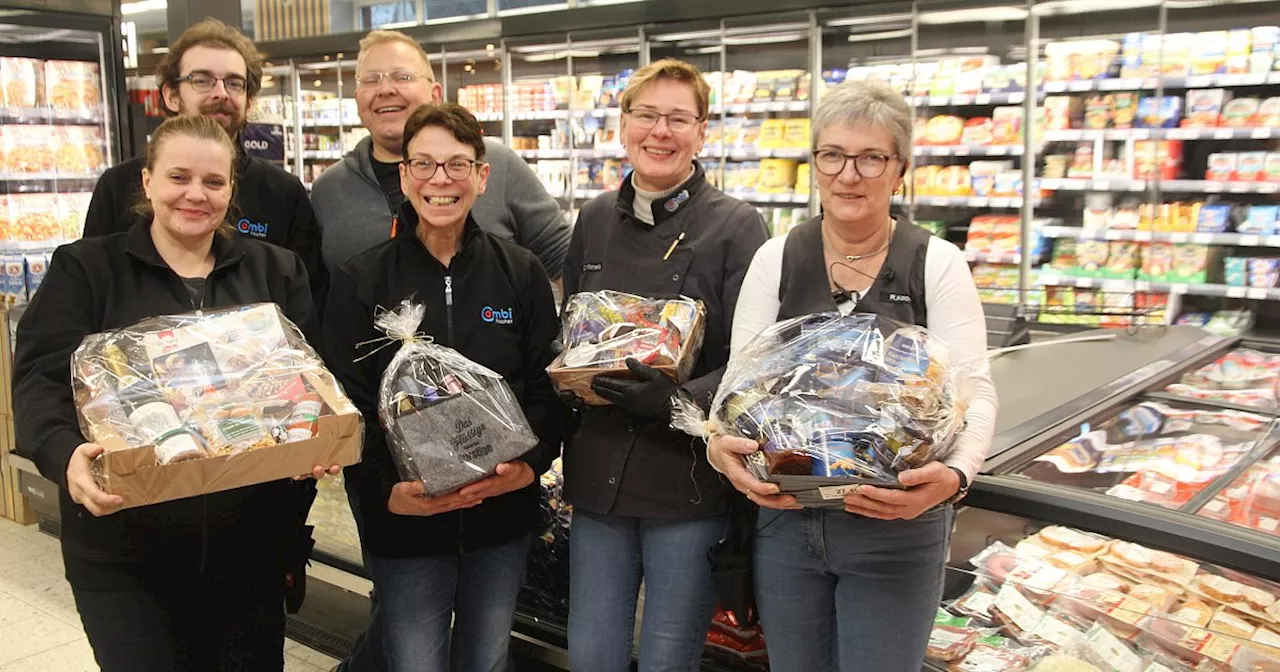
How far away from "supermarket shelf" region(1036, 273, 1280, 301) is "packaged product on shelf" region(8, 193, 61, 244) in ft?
19.2

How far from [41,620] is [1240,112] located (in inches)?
246

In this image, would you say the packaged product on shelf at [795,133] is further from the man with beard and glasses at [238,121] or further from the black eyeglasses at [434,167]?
the black eyeglasses at [434,167]

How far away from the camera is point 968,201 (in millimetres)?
6324

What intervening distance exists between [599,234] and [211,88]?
1.09 m

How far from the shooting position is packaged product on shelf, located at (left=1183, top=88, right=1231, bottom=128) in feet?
18.0

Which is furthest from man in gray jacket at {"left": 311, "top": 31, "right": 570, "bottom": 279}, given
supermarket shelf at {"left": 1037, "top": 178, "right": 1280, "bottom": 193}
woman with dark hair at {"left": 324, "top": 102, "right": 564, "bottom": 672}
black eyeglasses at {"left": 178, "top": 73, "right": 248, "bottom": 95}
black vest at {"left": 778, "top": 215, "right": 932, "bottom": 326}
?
supermarket shelf at {"left": 1037, "top": 178, "right": 1280, "bottom": 193}

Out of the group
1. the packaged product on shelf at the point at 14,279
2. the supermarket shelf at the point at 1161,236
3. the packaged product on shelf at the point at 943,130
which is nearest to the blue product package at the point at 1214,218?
the supermarket shelf at the point at 1161,236

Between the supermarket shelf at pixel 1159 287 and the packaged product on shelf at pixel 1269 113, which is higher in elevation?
the packaged product on shelf at pixel 1269 113

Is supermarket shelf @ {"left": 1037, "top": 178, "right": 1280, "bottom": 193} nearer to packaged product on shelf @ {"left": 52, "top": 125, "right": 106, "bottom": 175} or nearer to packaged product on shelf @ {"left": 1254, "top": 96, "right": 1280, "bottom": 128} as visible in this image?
packaged product on shelf @ {"left": 1254, "top": 96, "right": 1280, "bottom": 128}

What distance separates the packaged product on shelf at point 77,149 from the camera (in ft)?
18.3

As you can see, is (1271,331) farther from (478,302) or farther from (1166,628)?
(478,302)

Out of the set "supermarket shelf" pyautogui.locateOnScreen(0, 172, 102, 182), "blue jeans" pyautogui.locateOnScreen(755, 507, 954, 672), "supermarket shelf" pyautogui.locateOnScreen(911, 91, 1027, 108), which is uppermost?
"supermarket shelf" pyautogui.locateOnScreen(911, 91, 1027, 108)

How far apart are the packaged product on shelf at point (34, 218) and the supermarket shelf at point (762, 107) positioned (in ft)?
13.8

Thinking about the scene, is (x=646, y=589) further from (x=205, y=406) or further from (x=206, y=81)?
(x=206, y=81)
